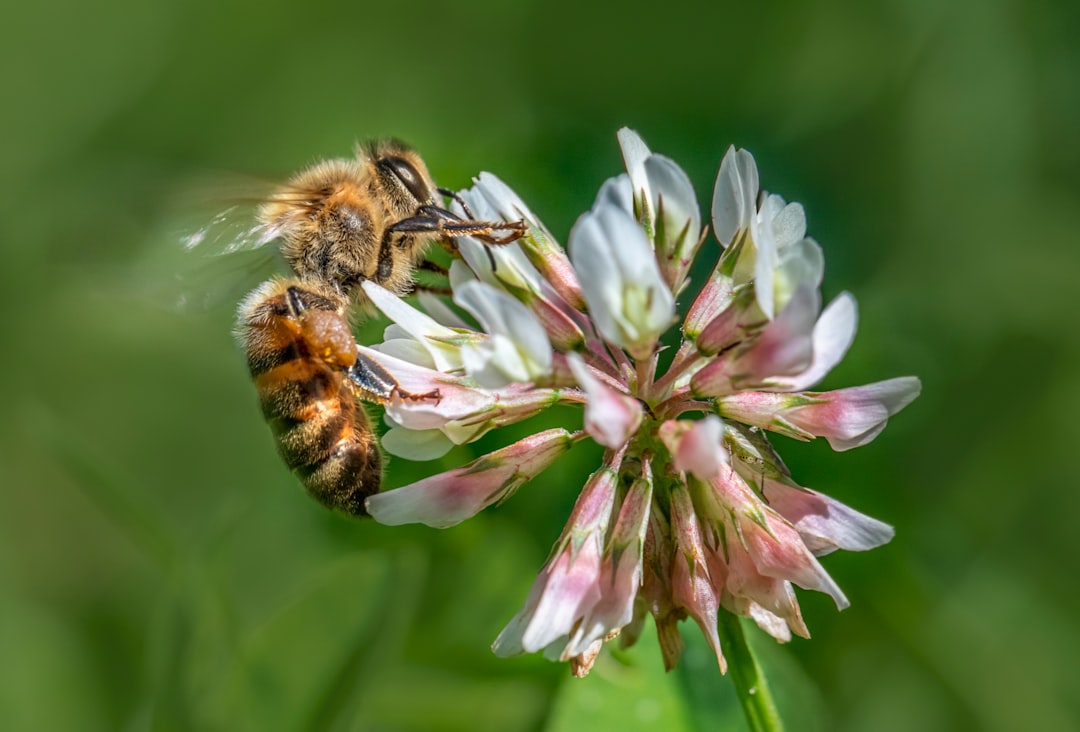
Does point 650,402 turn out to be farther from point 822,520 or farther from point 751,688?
point 751,688

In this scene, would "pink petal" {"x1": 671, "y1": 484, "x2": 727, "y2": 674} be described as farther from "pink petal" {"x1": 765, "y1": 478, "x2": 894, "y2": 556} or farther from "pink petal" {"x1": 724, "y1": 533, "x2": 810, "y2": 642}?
"pink petal" {"x1": 765, "y1": 478, "x2": 894, "y2": 556}

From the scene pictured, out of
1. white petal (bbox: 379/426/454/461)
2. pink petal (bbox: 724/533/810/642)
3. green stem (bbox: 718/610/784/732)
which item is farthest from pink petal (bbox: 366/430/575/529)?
green stem (bbox: 718/610/784/732)

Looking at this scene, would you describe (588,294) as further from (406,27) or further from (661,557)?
(406,27)

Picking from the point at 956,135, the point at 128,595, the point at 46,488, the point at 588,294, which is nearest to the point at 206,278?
the point at 588,294

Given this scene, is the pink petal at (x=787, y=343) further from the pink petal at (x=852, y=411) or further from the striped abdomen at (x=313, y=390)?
the striped abdomen at (x=313, y=390)

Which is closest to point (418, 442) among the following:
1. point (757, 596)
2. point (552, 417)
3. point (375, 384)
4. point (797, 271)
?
point (375, 384)

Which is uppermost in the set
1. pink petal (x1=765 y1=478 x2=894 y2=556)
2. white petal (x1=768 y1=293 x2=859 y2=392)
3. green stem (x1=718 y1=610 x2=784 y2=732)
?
white petal (x1=768 y1=293 x2=859 y2=392)

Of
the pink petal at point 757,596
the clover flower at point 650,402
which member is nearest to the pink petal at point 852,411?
the clover flower at point 650,402
